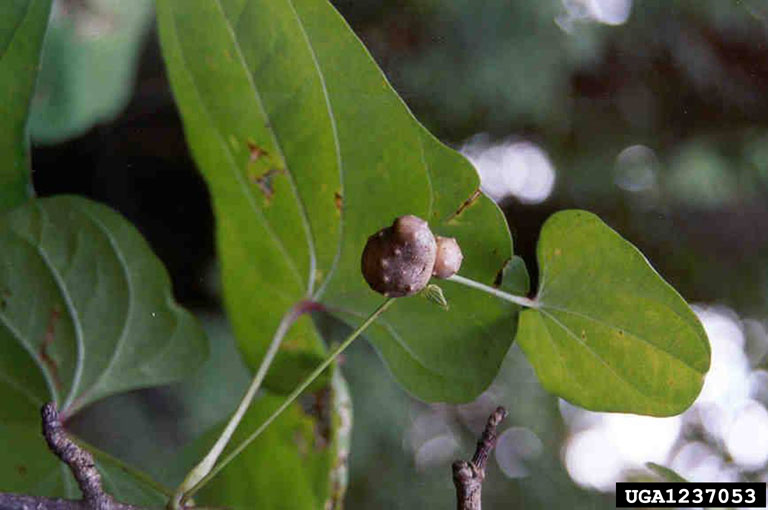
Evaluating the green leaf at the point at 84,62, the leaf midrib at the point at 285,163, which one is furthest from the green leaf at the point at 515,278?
the green leaf at the point at 84,62

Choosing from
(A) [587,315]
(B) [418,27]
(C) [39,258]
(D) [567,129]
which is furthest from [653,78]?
(C) [39,258]

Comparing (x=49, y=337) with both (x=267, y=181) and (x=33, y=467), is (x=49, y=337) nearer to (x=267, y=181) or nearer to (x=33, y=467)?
(x=33, y=467)

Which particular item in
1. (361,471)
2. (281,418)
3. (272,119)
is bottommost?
(361,471)

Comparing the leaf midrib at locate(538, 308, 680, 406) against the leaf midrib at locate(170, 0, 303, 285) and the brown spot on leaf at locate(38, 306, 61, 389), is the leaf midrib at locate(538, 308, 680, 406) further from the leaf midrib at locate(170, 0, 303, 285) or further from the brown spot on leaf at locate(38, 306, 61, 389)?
the brown spot on leaf at locate(38, 306, 61, 389)

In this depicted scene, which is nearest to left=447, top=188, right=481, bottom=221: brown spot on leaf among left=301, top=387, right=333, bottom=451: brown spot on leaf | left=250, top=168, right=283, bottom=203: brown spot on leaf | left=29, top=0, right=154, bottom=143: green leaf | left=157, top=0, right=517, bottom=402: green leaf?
left=157, top=0, right=517, bottom=402: green leaf

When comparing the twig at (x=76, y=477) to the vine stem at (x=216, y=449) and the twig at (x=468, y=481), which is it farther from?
the twig at (x=468, y=481)

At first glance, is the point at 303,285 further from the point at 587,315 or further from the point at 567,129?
the point at 567,129
